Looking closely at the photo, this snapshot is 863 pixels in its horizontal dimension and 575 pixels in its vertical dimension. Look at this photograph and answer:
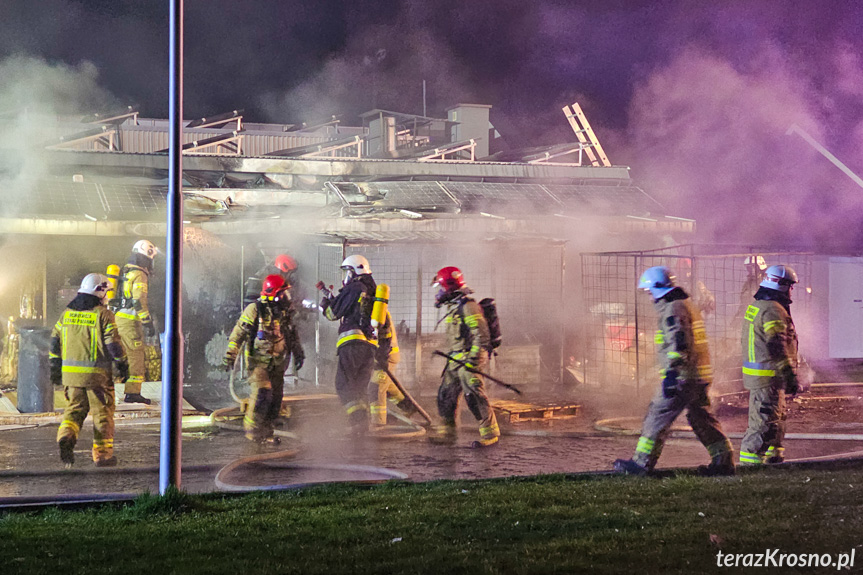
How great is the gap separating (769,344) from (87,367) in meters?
6.52

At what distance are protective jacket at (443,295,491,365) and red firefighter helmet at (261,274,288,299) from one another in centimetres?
196

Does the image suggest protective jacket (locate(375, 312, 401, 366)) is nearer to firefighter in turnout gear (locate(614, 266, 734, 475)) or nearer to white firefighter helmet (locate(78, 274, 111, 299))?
white firefighter helmet (locate(78, 274, 111, 299))

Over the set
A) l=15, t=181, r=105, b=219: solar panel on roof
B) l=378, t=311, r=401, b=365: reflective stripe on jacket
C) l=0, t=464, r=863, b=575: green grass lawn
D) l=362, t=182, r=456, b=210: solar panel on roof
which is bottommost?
l=0, t=464, r=863, b=575: green grass lawn

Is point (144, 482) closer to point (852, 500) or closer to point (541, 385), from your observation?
point (852, 500)

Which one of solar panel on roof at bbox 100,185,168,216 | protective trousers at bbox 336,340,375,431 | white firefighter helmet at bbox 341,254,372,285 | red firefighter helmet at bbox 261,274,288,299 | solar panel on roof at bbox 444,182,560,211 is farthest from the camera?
solar panel on roof at bbox 444,182,560,211

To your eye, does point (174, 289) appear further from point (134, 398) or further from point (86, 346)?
point (134, 398)

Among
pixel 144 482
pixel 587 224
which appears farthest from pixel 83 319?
pixel 587 224

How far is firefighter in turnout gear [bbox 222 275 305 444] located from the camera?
9.92 m

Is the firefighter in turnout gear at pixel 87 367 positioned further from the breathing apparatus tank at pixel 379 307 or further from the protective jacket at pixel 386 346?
the protective jacket at pixel 386 346

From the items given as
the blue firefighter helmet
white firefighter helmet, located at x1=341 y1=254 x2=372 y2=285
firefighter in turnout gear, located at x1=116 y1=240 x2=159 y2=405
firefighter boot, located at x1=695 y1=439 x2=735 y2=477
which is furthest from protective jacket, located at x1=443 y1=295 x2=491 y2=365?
firefighter in turnout gear, located at x1=116 y1=240 x2=159 y2=405

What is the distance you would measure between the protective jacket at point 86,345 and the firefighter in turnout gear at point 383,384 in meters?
3.32

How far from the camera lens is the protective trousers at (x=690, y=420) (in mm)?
7656

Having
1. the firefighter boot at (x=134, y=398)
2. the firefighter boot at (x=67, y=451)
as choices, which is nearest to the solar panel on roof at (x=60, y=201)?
the firefighter boot at (x=134, y=398)

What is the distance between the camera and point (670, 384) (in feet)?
25.2
